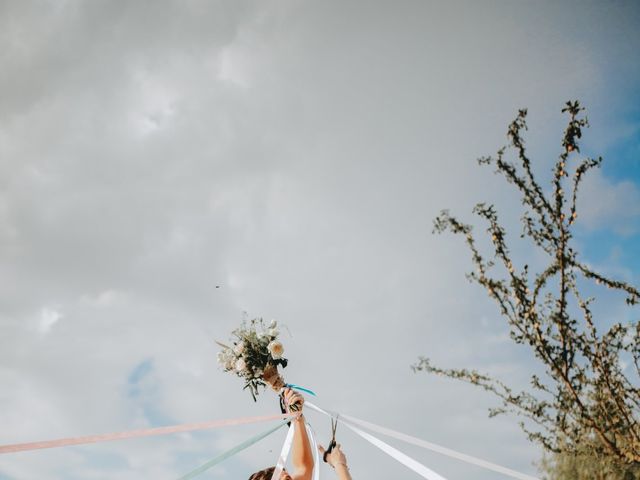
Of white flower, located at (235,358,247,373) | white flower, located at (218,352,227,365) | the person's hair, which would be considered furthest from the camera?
white flower, located at (218,352,227,365)

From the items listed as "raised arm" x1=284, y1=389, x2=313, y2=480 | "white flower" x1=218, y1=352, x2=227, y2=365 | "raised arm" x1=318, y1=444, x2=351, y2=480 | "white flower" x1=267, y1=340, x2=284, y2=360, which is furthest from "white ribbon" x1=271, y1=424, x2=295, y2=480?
"white flower" x1=218, y1=352, x2=227, y2=365

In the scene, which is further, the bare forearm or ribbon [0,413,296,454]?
the bare forearm

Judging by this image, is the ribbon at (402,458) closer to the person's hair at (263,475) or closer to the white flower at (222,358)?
the person's hair at (263,475)

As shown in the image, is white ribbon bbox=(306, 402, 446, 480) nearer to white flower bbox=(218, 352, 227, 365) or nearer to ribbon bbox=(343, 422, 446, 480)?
ribbon bbox=(343, 422, 446, 480)

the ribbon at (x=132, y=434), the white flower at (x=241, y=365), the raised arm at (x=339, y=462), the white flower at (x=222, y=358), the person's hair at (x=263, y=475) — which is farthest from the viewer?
the white flower at (x=222, y=358)

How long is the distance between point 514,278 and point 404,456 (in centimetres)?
354

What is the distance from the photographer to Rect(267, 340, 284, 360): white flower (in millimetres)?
3984

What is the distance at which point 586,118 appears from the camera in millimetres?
4711

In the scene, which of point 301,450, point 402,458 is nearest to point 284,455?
point 301,450

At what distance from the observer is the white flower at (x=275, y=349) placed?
13.1 ft

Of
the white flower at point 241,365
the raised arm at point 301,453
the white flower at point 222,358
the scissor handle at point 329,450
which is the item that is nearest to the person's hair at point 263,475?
the raised arm at point 301,453

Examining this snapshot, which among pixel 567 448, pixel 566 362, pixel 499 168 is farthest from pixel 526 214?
pixel 567 448

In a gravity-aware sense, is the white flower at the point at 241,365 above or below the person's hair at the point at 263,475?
above

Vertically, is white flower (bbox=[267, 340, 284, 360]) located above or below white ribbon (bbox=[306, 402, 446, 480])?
above
